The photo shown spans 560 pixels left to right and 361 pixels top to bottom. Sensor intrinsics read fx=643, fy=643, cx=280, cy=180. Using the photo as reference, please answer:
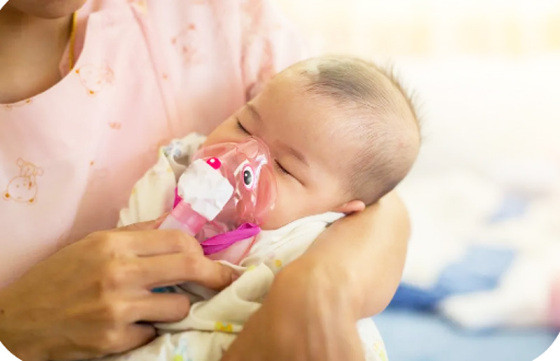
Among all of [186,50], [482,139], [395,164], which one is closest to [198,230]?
[395,164]

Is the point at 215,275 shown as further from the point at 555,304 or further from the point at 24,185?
the point at 555,304

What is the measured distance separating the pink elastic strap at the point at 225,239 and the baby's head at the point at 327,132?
6 cm

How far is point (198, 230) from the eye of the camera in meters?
1.04

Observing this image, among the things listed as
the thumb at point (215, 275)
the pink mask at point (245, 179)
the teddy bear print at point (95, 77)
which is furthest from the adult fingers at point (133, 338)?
the teddy bear print at point (95, 77)

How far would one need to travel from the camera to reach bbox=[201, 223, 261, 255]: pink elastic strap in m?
1.06

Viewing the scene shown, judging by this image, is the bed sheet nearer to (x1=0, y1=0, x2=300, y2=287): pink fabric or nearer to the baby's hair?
the baby's hair

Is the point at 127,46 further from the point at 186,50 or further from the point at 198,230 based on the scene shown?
the point at 198,230

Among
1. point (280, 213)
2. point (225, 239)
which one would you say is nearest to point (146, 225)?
point (225, 239)

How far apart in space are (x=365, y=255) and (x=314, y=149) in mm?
210

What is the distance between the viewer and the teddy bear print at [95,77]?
4.09ft

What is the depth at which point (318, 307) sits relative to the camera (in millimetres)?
863

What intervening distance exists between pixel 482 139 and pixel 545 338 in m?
0.50

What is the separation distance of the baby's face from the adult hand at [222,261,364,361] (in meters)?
0.24

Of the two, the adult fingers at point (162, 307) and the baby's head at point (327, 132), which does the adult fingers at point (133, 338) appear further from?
the baby's head at point (327, 132)
